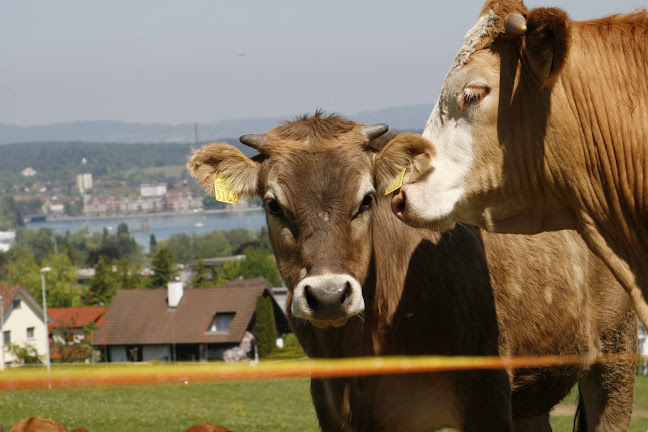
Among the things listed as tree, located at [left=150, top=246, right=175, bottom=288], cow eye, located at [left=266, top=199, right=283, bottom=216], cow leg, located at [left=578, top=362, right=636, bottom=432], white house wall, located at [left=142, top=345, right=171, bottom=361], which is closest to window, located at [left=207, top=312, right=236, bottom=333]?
white house wall, located at [left=142, top=345, right=171, bottom=361]

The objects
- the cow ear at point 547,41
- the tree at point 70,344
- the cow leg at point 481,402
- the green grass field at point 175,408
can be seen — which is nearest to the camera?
the cow ear at point 547,41

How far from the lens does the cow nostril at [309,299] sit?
4895 millimetres

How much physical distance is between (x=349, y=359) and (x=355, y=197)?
3.41 ft

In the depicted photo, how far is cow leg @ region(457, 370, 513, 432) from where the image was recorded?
17.7 ft

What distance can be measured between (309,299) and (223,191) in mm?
1176

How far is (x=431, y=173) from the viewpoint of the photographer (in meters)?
4.55

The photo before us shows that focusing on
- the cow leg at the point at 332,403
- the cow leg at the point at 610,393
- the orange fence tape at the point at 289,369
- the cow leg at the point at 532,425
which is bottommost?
the cow leg at the point at 532,425

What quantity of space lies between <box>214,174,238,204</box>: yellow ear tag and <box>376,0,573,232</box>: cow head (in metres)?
1.46

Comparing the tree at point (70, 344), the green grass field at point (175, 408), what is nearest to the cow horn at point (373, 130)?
the green grass field at point (175, 408)

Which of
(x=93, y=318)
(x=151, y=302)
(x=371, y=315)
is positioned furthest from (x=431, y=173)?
(x=93, y=318)

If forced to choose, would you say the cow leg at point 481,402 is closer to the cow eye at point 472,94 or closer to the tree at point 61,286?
the cow eye at point 472,94

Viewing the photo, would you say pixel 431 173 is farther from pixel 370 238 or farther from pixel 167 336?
pixel 167 336

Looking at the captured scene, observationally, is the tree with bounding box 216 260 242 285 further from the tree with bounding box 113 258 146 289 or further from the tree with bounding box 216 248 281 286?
the tree with bounding box 113 258 146 289

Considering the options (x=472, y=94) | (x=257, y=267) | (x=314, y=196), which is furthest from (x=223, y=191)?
(x=257, y=267)
